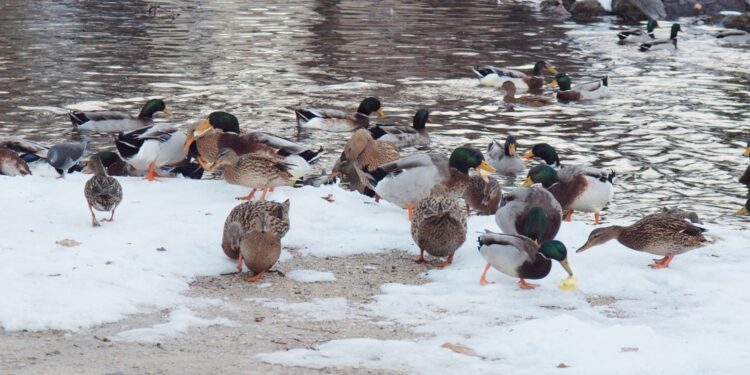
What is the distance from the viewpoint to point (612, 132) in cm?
1783

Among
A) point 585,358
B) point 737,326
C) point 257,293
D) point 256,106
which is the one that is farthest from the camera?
point 256,106

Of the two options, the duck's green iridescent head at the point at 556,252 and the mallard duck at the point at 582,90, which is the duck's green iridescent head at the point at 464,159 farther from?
the mallard duck at the point at 582,90

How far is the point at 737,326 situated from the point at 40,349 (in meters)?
4.38

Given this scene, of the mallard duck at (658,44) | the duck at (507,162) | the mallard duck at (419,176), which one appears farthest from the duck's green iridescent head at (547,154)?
the mallard duck at (658,44)

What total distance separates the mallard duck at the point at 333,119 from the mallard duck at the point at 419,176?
6491 millimetres

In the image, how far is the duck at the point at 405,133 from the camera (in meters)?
16.5

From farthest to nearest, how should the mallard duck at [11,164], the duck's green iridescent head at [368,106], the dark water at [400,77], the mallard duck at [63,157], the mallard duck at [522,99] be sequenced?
the mallard duck at [522,99] → the duck's green iridescent head at [368,106] → the dark water at [400,77] → the mallard duck at [63,157] → the mallard duck at [11,164]

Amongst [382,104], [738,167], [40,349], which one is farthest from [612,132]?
[40,349]

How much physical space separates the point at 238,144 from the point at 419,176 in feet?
9.33

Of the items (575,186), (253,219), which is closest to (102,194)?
(253,219)

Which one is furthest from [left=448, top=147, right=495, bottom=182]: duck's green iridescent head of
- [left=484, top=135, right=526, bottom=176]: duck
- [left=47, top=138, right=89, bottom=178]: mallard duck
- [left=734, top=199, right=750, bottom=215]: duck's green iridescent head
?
[left=47, top=138, right=89, bottom=178]: mallard duck

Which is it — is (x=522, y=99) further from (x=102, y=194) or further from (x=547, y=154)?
(x=102, y=194)

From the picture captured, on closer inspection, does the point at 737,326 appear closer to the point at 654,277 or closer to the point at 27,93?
the point at 654,277

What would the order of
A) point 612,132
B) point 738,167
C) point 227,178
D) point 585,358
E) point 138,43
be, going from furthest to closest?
point 138,43 → point 612,132 → point 738,167 → point 227,178 → point 585,358
